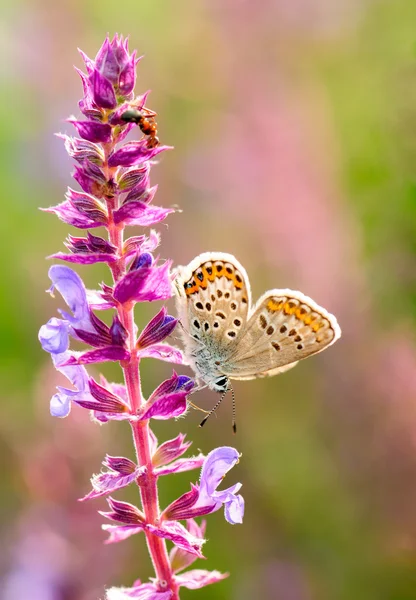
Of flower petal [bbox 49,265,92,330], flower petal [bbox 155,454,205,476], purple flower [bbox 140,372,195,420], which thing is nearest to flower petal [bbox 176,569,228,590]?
flower petal [bbox 155,454,205,476]

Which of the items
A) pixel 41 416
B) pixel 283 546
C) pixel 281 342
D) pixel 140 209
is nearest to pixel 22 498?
pixel 41 416

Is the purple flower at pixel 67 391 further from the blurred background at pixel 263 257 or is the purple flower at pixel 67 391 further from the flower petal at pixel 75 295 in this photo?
the blurred background at pixel 263 257

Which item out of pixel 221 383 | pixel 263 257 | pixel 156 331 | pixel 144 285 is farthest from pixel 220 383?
pixel 263 257

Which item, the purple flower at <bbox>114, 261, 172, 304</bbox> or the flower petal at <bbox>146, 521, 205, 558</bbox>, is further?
the flower petal at <bbox>146, 521, 205, 558</bbox>

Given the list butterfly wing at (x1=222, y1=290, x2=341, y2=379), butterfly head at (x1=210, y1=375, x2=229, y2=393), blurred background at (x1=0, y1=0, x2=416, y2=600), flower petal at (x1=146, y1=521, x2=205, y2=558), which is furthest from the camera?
blurred background at (x1=0, y1=0, x2=416, y2=600)

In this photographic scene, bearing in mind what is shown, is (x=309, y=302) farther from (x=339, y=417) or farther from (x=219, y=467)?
(x=339, y=417)

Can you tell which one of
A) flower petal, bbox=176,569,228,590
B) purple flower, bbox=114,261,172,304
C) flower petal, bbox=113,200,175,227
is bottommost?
flower petal, bbox=176,569,228,590

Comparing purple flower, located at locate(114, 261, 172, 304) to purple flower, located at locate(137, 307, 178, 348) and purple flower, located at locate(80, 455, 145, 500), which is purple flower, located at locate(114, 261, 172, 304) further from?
purple flower, located at locate(80, 455, 145, 500)
